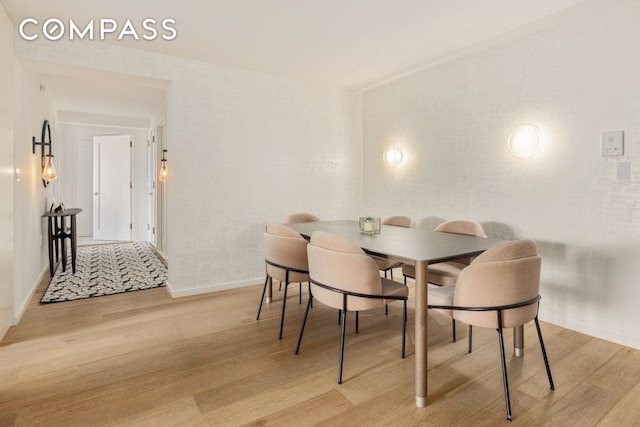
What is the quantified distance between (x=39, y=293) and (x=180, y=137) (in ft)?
7.04

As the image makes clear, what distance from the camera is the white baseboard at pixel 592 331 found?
98.4 inches

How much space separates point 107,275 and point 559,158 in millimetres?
4941

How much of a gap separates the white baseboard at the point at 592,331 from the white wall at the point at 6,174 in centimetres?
417

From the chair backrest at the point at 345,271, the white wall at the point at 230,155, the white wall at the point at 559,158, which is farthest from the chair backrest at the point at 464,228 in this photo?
the white wall at the point at 230,155

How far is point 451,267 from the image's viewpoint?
2793 millimetres

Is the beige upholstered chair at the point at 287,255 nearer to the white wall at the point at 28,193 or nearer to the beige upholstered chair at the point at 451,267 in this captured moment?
the beige upholstered chair at the point at 451,267

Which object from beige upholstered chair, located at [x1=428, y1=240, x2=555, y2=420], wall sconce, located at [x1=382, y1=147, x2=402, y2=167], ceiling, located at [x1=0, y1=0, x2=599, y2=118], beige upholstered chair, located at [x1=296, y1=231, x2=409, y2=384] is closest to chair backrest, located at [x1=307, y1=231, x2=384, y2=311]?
beige upholstered chair, located at [x1=296, y1=231, x2=409, y2=384]

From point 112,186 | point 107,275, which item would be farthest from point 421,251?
point 112,186

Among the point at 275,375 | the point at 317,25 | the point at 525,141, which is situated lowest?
the point at 275,375

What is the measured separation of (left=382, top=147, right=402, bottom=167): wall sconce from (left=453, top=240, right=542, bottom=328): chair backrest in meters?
2.60

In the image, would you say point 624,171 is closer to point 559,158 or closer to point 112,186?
point 559,158

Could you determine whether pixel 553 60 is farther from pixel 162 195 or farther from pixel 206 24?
pixel 162 195

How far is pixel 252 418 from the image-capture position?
67.6 inches

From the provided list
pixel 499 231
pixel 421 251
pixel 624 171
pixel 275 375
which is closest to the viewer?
pixel 421 251
